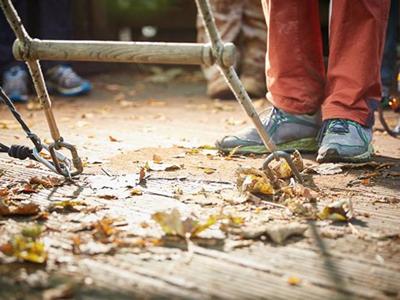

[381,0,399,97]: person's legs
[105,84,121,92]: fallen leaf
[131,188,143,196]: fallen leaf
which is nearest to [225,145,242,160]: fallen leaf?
[131,188,143,196]: fallen leaf

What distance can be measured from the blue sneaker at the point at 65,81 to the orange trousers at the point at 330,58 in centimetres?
181

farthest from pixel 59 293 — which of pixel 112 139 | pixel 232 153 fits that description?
pixel 112 139

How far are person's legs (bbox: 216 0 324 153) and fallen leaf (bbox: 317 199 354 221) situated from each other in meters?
0.69

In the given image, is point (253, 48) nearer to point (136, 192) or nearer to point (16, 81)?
point (16, 81)

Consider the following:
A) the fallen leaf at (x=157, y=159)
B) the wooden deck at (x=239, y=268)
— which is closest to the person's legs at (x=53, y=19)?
the fallen leaf at (x=157, y=159)

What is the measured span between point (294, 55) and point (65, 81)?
1.92 meters

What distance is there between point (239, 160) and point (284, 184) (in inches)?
15.1

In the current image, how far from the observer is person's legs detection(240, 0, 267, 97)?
3.38 meters

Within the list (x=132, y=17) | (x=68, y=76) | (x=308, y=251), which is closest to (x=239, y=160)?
(x=308, y=251)

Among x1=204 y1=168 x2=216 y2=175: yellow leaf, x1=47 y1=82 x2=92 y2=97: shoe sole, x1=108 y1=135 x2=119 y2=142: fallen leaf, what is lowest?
x1=47 y1=82 x2=92 y2=97: shoe sole

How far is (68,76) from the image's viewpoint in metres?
3.50

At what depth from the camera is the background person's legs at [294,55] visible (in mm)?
1896

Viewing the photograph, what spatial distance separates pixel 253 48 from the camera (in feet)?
11.4

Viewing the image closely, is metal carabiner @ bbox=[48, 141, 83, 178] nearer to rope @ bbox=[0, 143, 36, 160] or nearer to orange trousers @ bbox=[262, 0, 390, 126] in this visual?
rope @ bbox=[0, 143, 36, 160]
